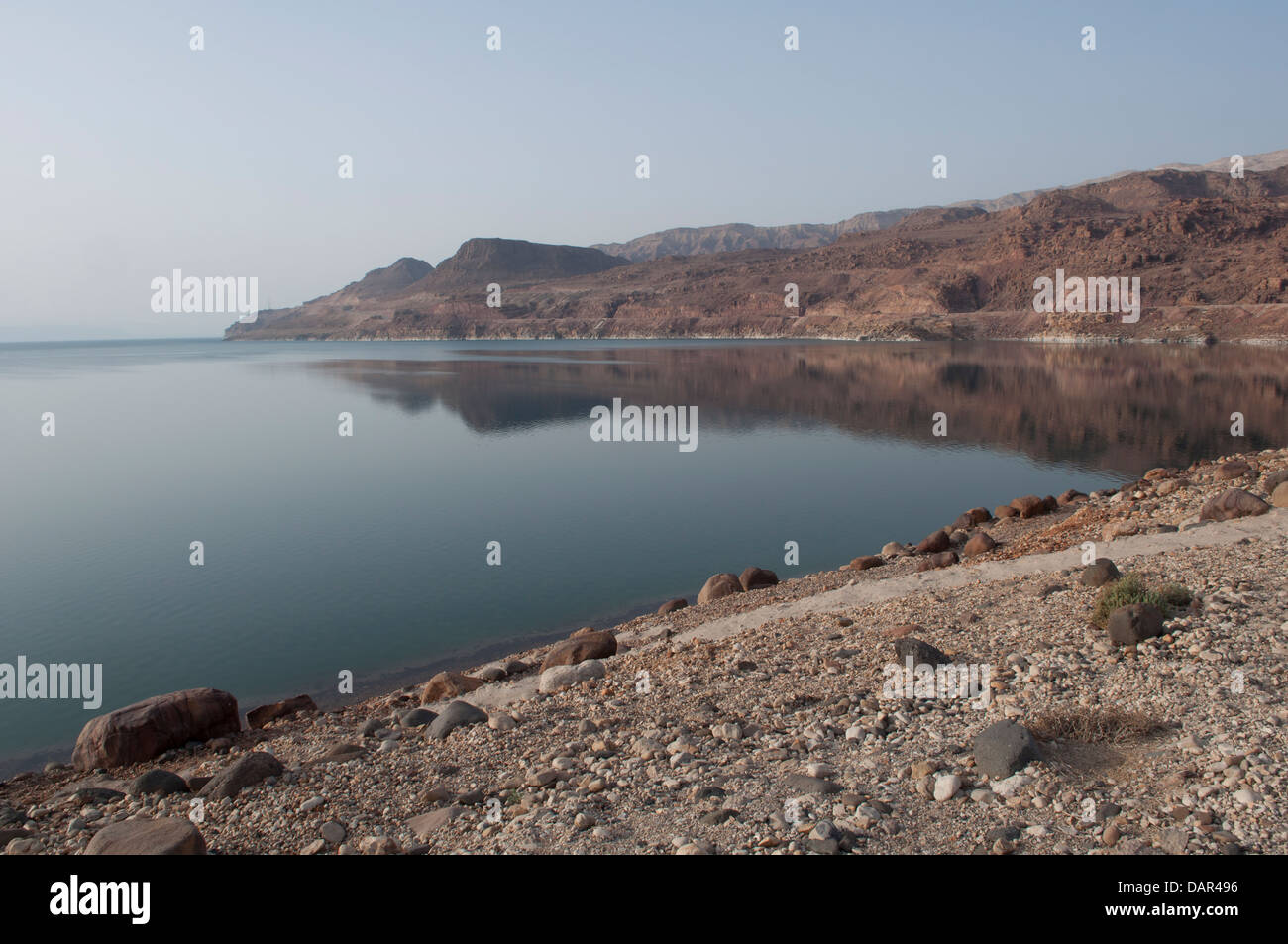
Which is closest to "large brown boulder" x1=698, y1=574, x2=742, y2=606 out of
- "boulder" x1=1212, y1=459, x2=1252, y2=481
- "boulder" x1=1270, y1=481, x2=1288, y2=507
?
"boulder" x1=1270, y1=481, x2=1288, y2=507

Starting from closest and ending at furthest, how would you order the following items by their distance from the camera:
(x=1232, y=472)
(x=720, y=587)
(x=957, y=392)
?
1. (x=720, y=587)
2. (x=1232, y=472)
3. (x=957, y=392)

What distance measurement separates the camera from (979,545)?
43.8ft

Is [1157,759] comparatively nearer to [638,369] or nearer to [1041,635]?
[1041,635]

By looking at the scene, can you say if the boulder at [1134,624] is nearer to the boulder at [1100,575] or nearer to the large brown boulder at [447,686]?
the boulder at [1100,575]

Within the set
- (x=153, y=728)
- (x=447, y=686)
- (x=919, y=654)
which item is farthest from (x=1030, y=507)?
(x=153, y=728)

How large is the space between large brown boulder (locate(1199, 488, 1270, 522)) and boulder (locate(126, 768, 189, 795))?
13.2 metres

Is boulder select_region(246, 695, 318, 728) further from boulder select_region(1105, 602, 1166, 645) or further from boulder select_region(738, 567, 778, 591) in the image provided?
boulder select_region(1105, 602, 1166, 645)

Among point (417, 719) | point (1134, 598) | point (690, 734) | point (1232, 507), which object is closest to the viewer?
point (690, 734)

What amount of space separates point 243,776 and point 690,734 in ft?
11.7

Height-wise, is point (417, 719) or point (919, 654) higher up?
point (919, 654)

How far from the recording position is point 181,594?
14516 mm

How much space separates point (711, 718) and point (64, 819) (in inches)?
210

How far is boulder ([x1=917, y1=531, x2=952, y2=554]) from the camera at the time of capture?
1459 cm

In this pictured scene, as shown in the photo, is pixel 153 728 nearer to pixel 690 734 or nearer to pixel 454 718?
pixel 454 718
